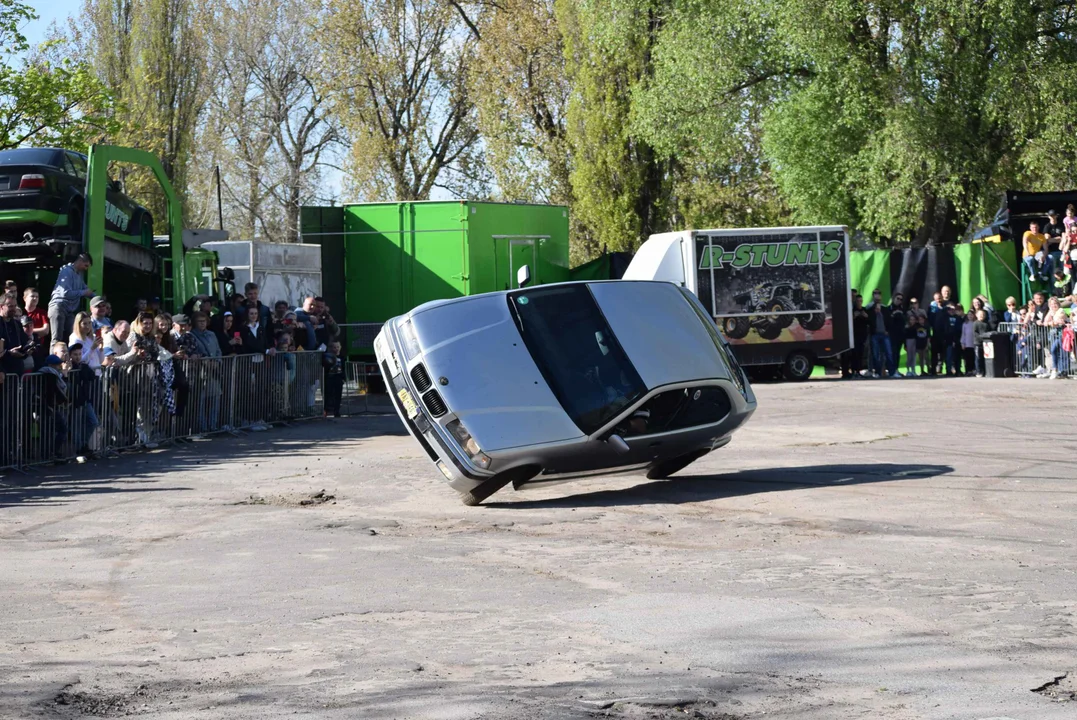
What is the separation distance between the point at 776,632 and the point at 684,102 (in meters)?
30.4

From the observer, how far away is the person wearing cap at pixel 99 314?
1764 cm

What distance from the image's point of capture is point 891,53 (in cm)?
3366

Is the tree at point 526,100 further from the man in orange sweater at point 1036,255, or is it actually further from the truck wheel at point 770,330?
the man in orange sweater at point 1036,255

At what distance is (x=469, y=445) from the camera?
1155cm

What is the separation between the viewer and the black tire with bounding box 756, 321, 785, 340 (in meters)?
29.7

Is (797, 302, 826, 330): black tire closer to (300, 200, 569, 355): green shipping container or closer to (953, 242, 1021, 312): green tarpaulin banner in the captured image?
(953, 242, 1021, 312): green tarpaulin banner

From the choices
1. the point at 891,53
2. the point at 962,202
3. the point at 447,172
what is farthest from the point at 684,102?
the point at 447,172

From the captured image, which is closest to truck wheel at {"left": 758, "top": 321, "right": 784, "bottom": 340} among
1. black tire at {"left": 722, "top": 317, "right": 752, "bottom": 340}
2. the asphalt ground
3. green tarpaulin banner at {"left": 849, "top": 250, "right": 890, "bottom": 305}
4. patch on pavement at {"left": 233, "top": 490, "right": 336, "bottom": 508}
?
black tire at {"left": 722, "top": 317, "right": 752, "bottom": 340}

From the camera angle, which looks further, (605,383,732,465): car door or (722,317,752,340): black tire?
(722,317,752,340): black tire

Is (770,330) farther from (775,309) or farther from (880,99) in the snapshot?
(880,99)

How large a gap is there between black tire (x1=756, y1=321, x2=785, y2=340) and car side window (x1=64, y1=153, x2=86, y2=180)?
1549cm

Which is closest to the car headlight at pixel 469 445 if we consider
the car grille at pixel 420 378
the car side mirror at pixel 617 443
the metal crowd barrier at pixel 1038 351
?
the car grille at pixel 420 378

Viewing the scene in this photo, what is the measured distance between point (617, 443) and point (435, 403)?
5.36 feet

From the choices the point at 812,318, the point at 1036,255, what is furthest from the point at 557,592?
the point at 1036,255
